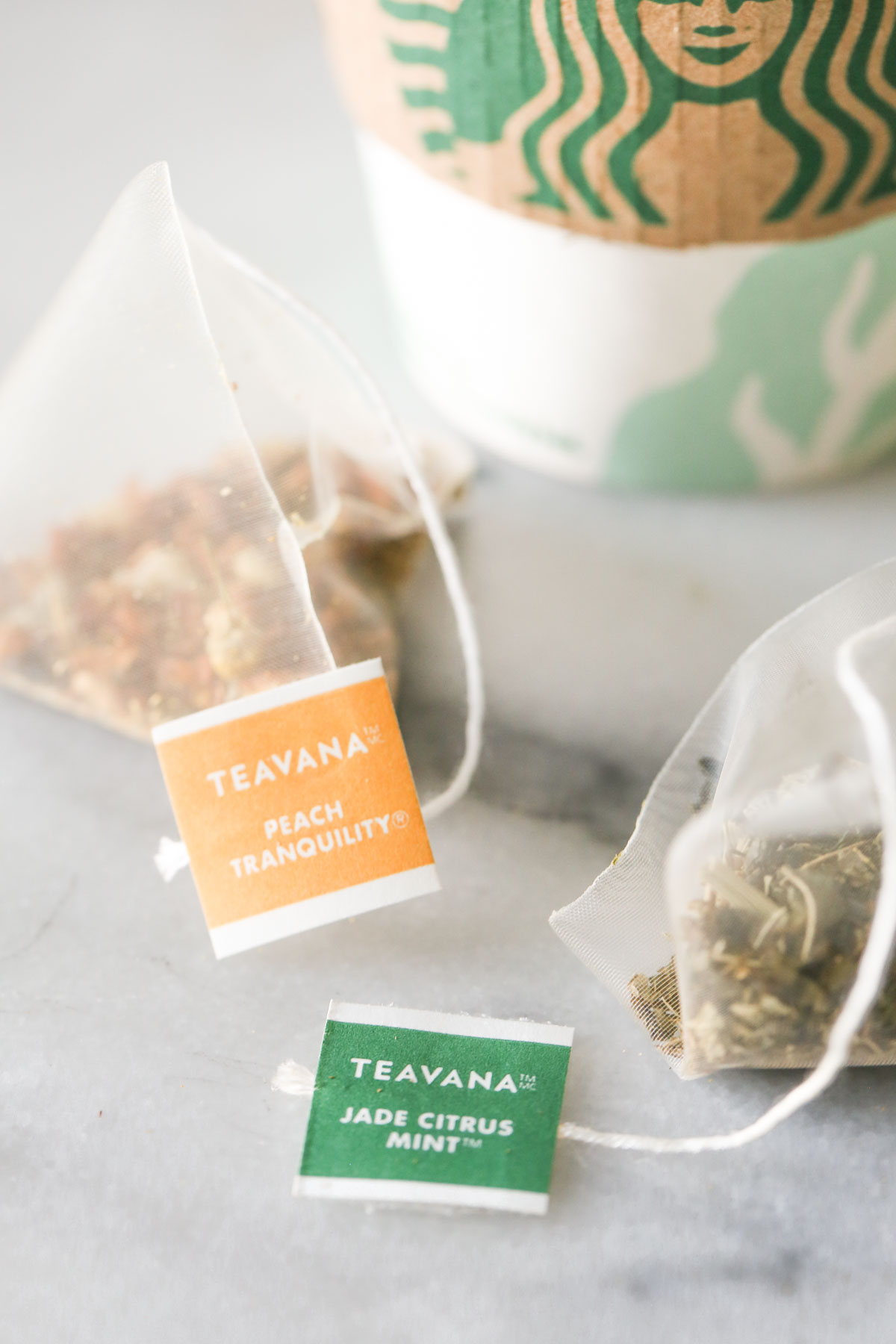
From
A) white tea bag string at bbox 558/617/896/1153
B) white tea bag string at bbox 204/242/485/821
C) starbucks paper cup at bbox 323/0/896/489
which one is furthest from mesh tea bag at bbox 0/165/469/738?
white tea bag string at bbox 558/617/896/1153

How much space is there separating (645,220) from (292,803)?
1.42 ft

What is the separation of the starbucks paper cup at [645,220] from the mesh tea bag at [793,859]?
0.27 m

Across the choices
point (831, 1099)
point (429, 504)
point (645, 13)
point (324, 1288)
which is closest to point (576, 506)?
point (429, 504)

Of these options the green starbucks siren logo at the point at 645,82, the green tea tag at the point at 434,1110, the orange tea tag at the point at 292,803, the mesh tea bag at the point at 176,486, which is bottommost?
the green tea tag at the point at 434,1110

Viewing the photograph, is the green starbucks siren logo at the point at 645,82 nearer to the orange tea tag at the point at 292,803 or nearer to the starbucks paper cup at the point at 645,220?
the starbucks paper cup at the point at 645,220

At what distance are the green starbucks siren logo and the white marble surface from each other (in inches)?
11.0

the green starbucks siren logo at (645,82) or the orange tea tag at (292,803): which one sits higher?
the green starbucks siren logo at (645,82)

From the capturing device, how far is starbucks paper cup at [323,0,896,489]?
0.71 metres

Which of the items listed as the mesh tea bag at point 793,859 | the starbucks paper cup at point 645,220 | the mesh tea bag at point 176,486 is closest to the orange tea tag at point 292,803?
the mesh tea bag at point 176,486

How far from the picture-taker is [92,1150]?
0.67 meters

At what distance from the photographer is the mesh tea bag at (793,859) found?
59 cm

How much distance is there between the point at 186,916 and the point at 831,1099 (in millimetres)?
390

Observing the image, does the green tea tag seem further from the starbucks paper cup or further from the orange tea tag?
the starbucks paper cup

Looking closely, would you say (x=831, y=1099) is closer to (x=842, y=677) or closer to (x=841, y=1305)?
(x=841, y=1305)
